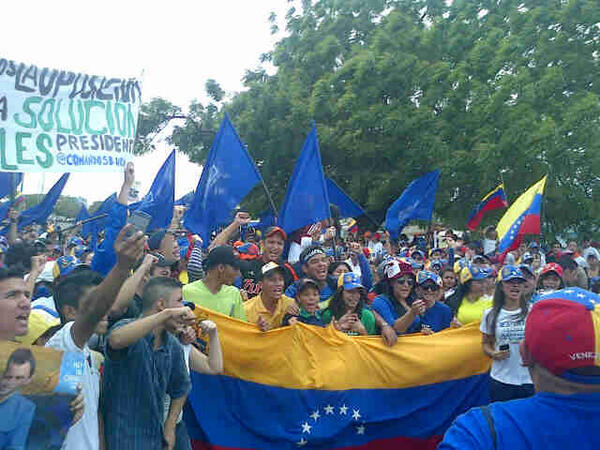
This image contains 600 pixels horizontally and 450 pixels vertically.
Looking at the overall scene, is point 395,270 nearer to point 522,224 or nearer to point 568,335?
point 568,335

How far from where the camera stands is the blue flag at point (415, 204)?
12398mm

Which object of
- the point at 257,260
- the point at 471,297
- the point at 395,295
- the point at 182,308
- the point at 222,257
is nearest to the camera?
the point at 182,308

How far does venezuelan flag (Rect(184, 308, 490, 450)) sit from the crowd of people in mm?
188

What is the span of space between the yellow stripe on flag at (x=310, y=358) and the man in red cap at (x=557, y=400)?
328 cm

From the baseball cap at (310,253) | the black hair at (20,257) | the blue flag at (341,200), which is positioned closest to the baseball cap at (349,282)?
the baseball cap at (310,253)

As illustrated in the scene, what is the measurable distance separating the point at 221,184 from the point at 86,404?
4.75 metres

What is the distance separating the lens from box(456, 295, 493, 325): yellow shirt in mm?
5988

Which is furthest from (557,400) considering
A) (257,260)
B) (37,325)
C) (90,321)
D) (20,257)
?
(20,257)

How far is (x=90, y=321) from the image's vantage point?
2.73 meters

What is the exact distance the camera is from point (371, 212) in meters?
22.3

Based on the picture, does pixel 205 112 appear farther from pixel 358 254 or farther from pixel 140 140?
pixel 358 254

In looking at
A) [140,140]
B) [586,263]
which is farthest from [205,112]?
[586,263]

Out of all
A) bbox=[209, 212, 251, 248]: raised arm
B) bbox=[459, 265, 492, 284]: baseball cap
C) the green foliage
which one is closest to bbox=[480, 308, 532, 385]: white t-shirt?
bbox=[459, 265, 492, 284]: baseball cap

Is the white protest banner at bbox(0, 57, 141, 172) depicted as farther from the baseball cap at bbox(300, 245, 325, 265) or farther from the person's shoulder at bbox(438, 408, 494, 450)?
the person's shoulder at bbox(438, 408, 494, 450)
